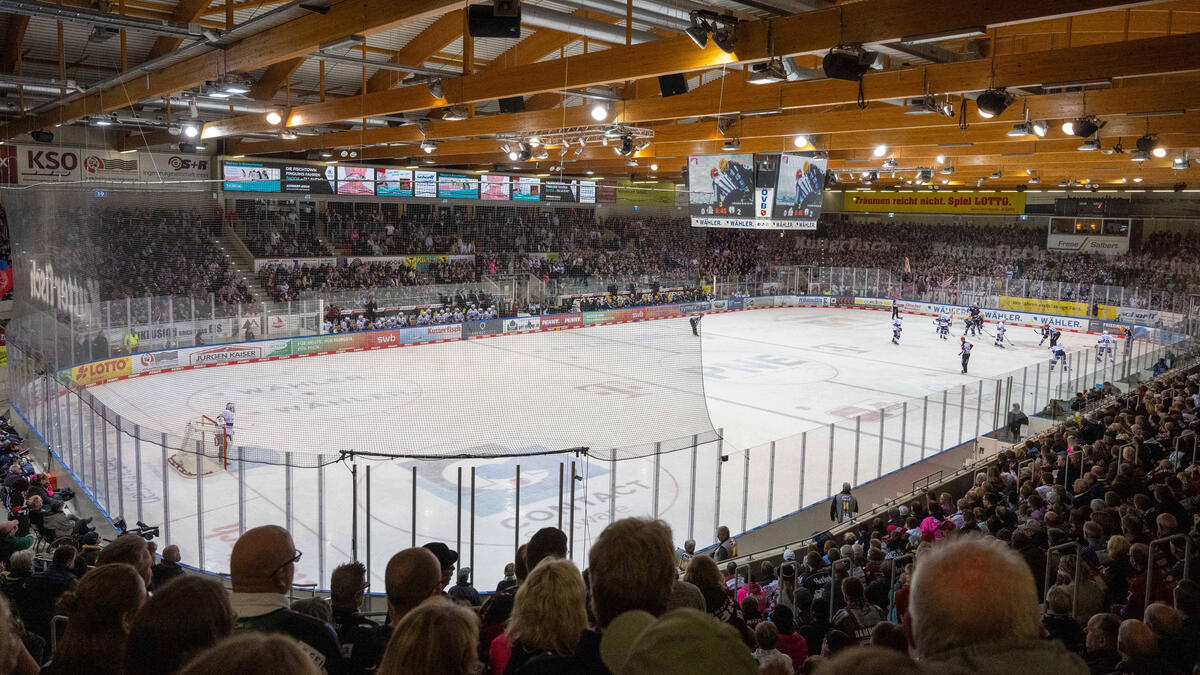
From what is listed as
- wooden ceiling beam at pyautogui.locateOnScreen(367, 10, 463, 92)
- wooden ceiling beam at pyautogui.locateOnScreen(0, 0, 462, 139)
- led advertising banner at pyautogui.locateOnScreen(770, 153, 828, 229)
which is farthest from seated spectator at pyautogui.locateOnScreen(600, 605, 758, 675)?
led advertising banner at pyautogui.locateOnScreen(770, 153, 828, 229)

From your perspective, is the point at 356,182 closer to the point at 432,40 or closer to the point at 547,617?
the point at 432,40

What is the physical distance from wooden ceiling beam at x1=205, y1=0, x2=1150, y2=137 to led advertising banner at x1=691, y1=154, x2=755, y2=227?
325 cm

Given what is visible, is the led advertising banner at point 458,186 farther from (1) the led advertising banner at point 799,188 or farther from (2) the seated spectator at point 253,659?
(2) the seated spectator at point 253,659

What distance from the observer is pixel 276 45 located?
9781 mm

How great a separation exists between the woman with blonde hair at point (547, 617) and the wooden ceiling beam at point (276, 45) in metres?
6.02

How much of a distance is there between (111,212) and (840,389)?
16.4m

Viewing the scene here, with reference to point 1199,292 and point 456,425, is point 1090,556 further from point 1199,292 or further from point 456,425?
point 1199,292

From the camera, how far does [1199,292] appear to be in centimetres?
3231

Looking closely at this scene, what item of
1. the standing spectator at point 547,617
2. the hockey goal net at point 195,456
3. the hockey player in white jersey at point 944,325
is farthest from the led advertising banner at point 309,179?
the standing spectator at point 547,617

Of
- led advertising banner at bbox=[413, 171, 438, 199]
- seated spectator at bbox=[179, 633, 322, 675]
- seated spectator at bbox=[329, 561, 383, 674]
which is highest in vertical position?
led advertising banner at bbox=[413, 171, 438, 199]

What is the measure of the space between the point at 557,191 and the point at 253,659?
43.9 feet

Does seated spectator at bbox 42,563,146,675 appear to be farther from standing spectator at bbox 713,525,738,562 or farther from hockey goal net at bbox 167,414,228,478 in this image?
hockey goal net at bbox 167,414,228,478

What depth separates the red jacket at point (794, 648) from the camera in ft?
15.0

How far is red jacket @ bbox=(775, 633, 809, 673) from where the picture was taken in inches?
180
